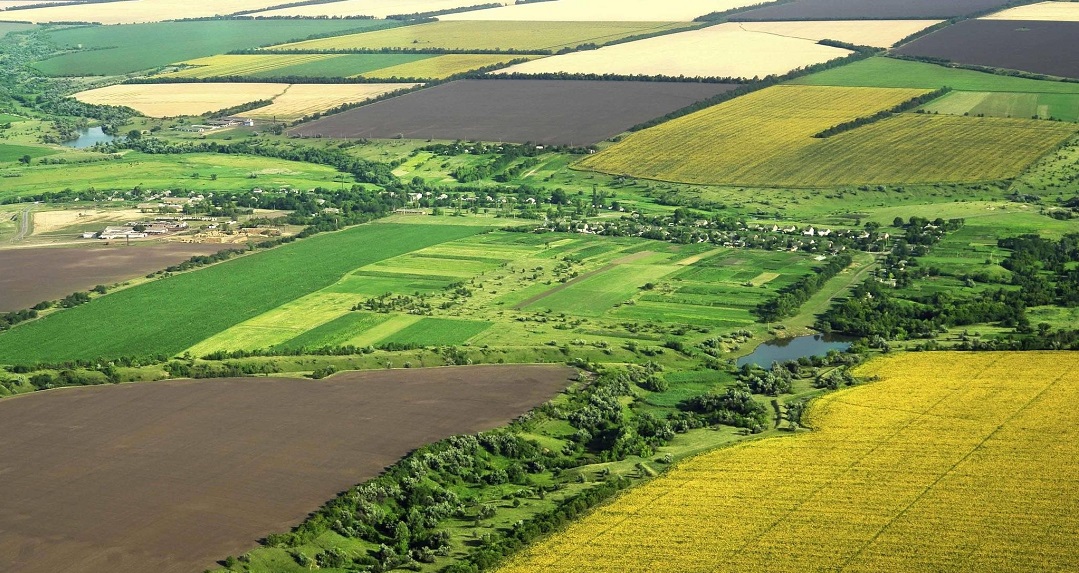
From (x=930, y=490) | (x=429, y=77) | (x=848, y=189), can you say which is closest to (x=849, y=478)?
(x=930, y=490)

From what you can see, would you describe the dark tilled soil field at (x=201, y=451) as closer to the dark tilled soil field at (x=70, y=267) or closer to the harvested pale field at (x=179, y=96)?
the dark tilled soil field at (x=70, y=267)

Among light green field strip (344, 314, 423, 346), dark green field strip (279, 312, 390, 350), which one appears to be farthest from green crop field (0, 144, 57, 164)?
light green field strip (344, 314, 423, 346)

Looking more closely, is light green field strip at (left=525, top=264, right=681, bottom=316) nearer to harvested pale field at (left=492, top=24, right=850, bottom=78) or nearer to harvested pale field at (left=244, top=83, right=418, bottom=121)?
harvested pale field at (left=244, top=83, right=418, bottom=121)

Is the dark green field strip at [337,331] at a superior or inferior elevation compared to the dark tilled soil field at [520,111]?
inferior

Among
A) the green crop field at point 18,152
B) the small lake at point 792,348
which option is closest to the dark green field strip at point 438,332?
the small lake at point 792,348

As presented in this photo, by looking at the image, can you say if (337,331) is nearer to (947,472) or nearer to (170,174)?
(947,472)

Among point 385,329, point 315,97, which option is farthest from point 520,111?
point 385,329
